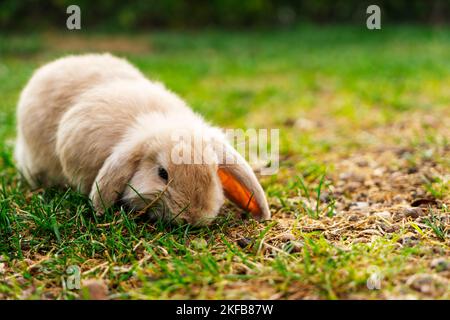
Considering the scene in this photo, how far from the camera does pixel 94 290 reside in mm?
2328

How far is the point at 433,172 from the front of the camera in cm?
384

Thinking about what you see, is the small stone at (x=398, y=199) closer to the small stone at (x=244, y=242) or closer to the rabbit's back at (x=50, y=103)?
the small stone at (x=244, y=242)

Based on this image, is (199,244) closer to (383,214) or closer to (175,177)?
(175,177)

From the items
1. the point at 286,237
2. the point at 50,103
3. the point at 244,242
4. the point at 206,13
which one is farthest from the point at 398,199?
the point at 206,13

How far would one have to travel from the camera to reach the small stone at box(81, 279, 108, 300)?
2295 millimetres

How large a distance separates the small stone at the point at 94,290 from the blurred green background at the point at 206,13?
14.4 m

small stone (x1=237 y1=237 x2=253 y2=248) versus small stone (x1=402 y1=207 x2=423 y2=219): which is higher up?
small stone (x1=402 y1=207 x2=423 y2=219)

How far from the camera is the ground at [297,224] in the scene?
7.70ft

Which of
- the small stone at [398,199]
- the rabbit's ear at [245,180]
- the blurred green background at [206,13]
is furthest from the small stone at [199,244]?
the blurred green background at [206,13]

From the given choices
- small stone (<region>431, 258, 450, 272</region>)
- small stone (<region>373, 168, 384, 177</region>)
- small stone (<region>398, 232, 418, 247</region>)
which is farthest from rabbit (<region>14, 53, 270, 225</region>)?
small stone (<region>373, 168, 384, 177</region>)

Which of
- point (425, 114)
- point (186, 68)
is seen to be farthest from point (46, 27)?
point (425, 114)

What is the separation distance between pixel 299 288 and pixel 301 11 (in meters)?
17.6

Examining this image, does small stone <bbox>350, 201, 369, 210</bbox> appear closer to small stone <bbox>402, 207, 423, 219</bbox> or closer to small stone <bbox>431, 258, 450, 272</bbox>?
small stone <bbox>402, 207, 423, 219</bbox>

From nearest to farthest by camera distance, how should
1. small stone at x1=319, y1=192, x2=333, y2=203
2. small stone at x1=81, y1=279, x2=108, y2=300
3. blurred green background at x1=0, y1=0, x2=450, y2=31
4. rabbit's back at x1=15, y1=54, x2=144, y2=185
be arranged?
small stone at x1=81, y1=279, x2=108, y2=300 < small stone at x1=319, y1=192, x2=333, y2=203 < rabbit's back at x1=15, y1=54, x2=144, y2=185 < blurred green background at x1=0, y1=0, x2=450, y2=31
